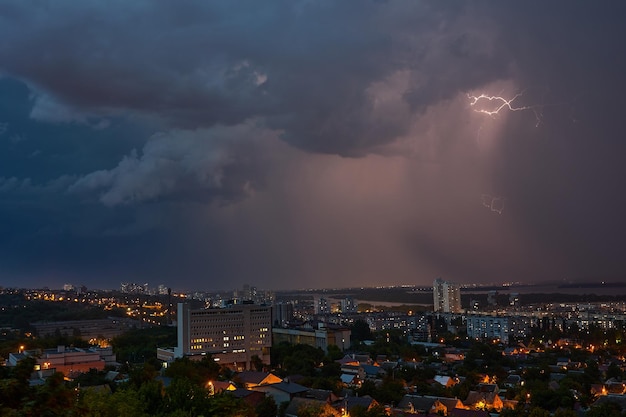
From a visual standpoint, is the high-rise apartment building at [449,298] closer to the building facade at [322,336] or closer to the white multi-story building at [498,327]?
the white multi-story building at [498,327]

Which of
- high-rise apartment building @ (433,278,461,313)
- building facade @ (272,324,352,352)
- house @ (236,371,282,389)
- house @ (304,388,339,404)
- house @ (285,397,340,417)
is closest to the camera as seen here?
house @ (285,397,340,417)

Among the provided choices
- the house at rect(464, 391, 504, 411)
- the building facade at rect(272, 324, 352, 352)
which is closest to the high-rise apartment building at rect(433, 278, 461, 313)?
the building facade at rect(272, 324, 352, 352)

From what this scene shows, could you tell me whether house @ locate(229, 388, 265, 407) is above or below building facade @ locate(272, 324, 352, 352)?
above

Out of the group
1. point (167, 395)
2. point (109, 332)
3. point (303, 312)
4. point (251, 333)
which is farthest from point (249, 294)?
point (167, 395)

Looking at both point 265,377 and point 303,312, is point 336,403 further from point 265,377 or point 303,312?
point 303,312

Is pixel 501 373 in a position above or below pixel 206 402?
below

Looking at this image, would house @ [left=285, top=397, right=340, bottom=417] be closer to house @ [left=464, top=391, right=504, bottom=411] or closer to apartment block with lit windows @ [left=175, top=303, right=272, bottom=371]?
house @ [left=464, top=391, right=504, bottom=411]

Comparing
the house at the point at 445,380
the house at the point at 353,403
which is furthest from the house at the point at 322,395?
the house at the point at 445,380

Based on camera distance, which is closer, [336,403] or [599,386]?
[336,403]

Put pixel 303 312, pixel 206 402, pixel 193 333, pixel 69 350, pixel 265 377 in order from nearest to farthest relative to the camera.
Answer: pixel 206 402 < pixel 265 377 < pixel 69 350 < pixel 193 333 < pixel 303 312

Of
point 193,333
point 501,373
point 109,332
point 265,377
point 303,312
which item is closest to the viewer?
point 265,377
